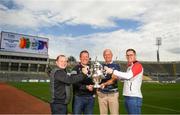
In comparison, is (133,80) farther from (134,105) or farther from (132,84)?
(134,105)

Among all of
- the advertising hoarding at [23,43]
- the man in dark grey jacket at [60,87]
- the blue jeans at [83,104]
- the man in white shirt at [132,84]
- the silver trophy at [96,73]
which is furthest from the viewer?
the advertising hoarding at [23,43]

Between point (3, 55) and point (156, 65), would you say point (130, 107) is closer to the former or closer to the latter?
point (3, 55)

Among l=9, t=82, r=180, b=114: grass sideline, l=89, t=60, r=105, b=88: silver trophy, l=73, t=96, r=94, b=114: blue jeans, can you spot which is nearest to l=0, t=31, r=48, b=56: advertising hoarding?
l=9, t=82, r=180, b=114: grass sideline

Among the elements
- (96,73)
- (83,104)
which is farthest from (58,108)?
(96,73)

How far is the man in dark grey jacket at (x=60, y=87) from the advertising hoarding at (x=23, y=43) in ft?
232

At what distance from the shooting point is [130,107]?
7.51 m

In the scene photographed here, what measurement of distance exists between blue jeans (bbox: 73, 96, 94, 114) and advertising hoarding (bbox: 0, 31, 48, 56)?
70.4m

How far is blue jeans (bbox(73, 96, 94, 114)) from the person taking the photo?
26.0 ft

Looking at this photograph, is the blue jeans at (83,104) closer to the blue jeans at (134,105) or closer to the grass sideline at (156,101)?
the blue jeans at (134,105)

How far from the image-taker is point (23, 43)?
7881 centimetres

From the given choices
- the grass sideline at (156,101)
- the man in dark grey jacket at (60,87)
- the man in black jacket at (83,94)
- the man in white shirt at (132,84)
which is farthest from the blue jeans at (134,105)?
the grass sideline at (156,101)

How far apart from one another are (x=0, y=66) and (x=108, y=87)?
259 feet

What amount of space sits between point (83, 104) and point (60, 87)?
0.98m

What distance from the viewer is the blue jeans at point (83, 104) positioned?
26.0 feet
